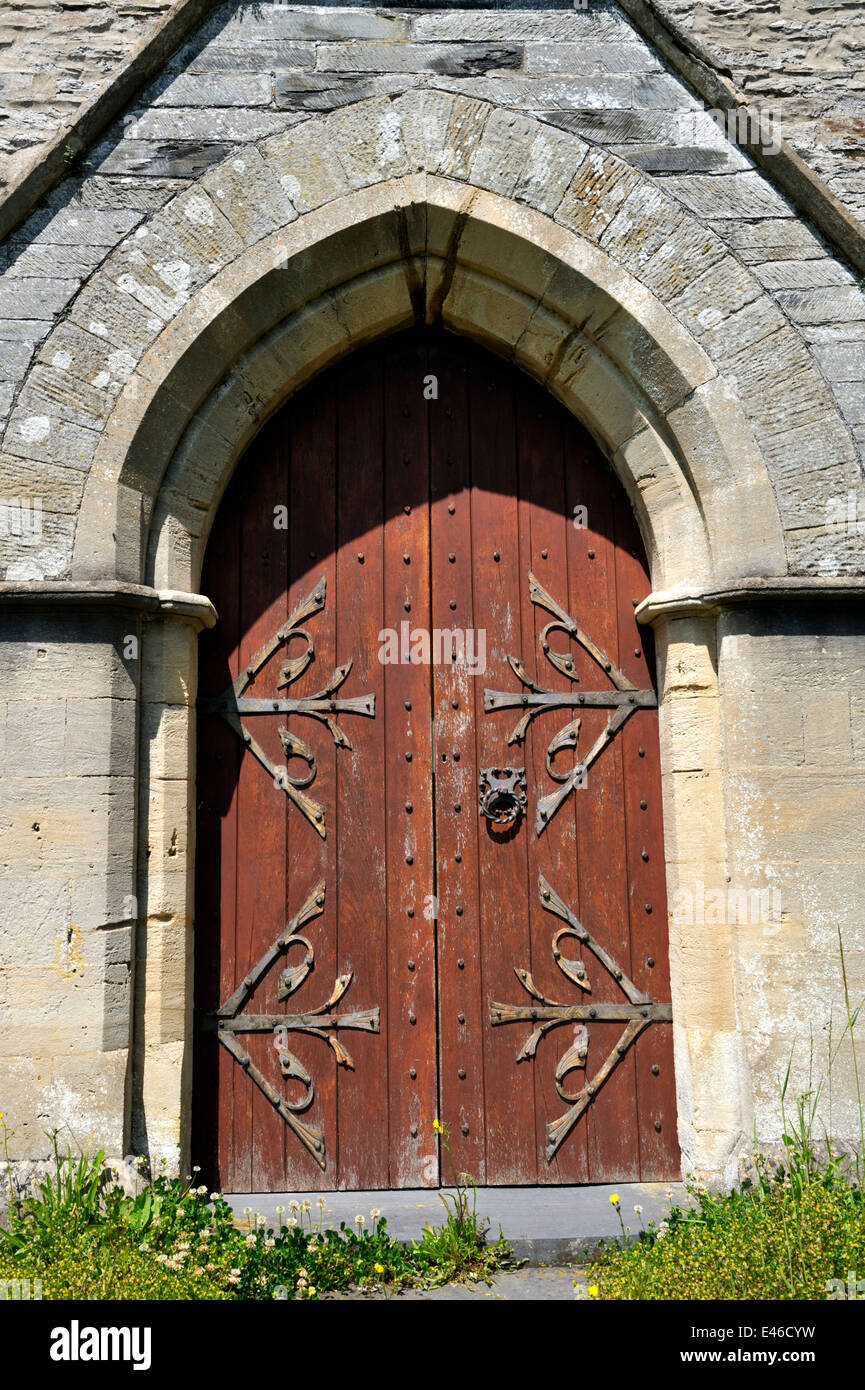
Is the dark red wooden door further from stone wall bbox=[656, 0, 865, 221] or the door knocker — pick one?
stone wall bbox=[656, 0, 865, 221]

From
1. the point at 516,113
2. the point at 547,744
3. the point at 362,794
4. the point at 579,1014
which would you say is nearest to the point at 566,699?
the point at 547,744

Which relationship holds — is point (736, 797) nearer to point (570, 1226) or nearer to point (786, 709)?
point (786, 709)

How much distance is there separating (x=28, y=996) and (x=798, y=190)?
11.5ft

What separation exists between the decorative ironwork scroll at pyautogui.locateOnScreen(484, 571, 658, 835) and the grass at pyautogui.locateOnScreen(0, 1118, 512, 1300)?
1.40 meters

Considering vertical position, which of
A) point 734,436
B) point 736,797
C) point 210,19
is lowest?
point 736,797

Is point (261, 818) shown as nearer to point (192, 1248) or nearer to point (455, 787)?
point (455, 787)

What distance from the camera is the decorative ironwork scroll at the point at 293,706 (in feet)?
11.8

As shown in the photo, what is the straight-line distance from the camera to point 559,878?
3568 millimetres

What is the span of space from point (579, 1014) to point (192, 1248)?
1.39 metres

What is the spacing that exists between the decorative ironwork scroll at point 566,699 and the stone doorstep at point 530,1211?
125 cm

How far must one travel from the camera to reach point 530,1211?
3.24m
